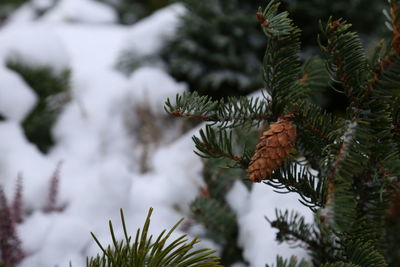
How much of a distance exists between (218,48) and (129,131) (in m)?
0.64

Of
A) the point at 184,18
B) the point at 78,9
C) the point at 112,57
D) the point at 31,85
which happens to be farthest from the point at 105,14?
the point at 31,85

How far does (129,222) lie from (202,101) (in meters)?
0.63

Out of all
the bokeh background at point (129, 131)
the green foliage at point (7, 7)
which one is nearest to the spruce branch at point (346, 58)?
the bokeh background at point (129, 131)

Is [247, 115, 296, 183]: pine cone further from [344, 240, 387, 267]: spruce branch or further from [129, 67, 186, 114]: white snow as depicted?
[129, 67, 186, 114]: white snow

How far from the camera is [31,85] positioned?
1.54m

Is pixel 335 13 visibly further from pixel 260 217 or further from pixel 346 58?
pixel 346 58

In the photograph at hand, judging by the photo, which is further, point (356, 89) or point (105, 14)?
point (105, 14)

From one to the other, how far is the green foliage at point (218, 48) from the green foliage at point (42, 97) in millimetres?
603

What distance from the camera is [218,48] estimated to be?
6.87 feet

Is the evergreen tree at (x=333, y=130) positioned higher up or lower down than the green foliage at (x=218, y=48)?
lower down

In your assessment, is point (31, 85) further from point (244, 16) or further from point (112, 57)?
point (244, 16)

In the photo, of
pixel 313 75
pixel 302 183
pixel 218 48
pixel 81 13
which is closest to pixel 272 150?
pixel 302 183

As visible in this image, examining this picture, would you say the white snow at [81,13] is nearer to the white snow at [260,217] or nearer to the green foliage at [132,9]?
→ the green foliage at [132,9]

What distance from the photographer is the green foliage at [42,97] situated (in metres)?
1.54
